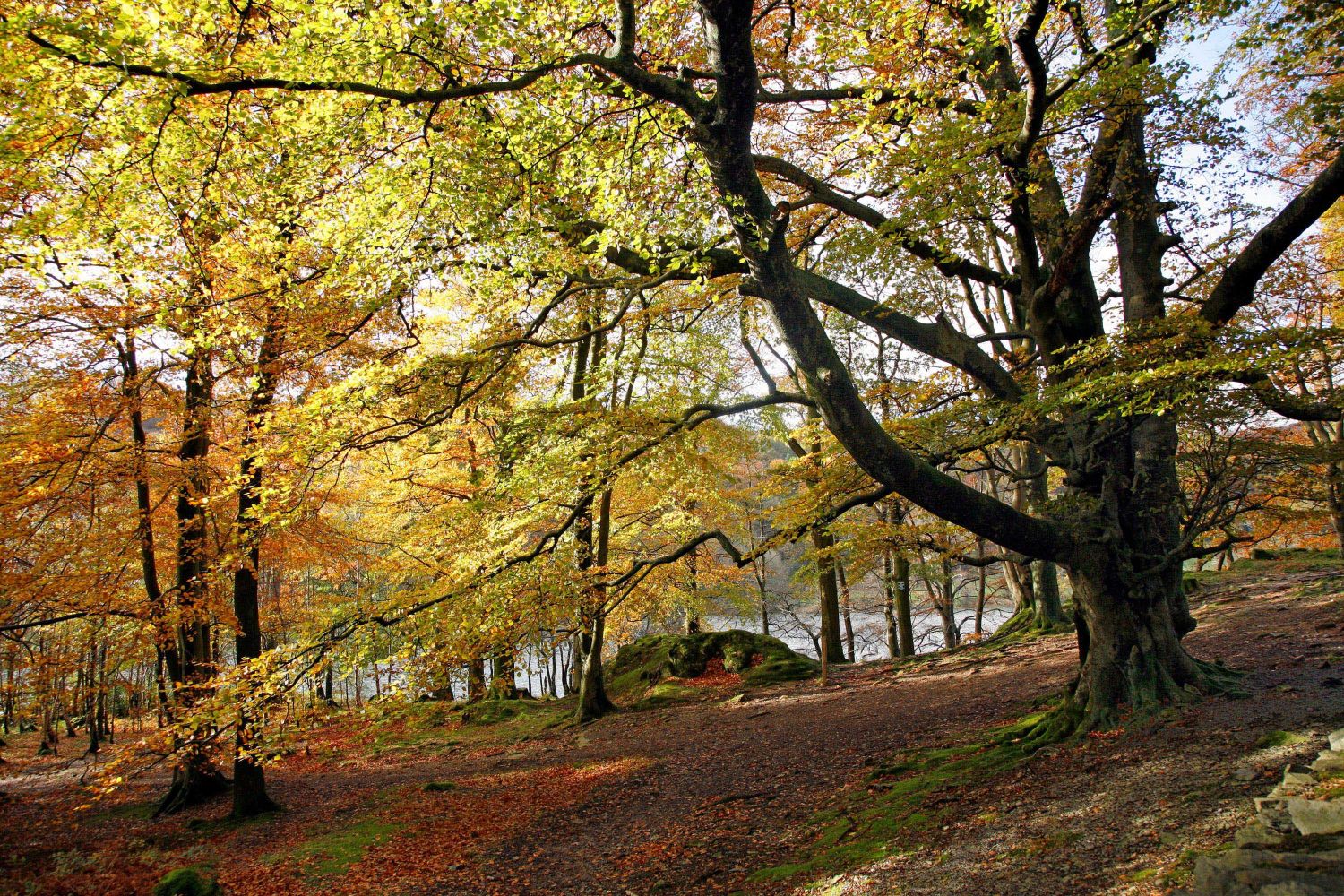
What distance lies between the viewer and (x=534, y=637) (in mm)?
8328

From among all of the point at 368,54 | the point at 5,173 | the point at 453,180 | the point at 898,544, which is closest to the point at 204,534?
the point at 5,173

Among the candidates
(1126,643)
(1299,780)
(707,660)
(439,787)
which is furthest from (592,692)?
(1299,780)

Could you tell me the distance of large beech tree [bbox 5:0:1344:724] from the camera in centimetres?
448

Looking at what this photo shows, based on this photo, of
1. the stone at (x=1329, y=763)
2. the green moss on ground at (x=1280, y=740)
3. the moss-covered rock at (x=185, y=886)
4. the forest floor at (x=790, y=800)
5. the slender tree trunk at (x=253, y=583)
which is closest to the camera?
the stone at (x=1329, y=763)

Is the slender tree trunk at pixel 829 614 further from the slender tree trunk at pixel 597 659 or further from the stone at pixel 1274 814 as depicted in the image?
the stone at pixel 1274 814

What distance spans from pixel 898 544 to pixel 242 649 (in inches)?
395

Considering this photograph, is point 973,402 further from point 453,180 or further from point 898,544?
point 453,180

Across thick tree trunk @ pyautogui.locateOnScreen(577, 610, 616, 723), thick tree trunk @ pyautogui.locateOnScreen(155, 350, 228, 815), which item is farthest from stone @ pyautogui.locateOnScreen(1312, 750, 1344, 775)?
thick tree trunk @ pyautogui.locateOnScreen(577, 610, 616, 723)

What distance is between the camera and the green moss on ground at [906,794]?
561 cm

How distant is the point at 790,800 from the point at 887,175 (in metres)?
6.85

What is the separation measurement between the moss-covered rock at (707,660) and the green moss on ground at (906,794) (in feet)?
29.2

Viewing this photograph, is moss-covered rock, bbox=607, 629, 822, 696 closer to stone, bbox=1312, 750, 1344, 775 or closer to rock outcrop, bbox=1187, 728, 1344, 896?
stone, bbox=1312, 750, 1344, 775

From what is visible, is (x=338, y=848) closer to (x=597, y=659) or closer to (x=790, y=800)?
(x=790, y=800)

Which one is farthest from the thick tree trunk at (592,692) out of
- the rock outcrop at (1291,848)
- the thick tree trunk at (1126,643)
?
the rock outcrop at (1291,848)
